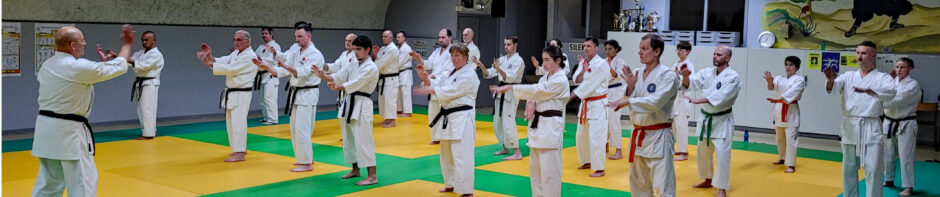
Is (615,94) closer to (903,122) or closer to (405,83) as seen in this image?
(903,122)

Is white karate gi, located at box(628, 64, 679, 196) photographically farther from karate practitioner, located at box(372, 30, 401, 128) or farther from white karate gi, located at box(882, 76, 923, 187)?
karate practitioner, located at box(372, 30, 401, 128)

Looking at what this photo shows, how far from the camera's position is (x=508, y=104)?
30.5 ft

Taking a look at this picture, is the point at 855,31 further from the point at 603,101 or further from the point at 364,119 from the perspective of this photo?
the point at 364,119

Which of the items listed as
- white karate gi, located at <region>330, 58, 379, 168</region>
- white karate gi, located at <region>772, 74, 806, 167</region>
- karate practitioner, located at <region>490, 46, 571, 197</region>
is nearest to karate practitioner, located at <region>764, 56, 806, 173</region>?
white karate gi, located at <region>772, 74, 806, 167</region>

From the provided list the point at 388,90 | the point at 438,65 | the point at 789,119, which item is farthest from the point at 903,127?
the point at 388,90

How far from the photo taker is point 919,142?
11.4 m

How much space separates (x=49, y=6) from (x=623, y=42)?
8.57 m

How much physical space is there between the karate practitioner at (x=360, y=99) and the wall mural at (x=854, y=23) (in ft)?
25.2

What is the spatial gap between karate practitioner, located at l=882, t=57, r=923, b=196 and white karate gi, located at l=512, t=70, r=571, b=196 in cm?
293

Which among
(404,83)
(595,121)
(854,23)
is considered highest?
(854,23)

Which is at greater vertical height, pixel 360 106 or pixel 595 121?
pixel 360 106

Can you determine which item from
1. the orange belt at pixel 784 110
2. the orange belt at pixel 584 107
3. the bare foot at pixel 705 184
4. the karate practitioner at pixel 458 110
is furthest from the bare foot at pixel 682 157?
the karate practitioner at pixel 458 110

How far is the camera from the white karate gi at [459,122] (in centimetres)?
654

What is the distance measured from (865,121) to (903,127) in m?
1.30
